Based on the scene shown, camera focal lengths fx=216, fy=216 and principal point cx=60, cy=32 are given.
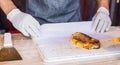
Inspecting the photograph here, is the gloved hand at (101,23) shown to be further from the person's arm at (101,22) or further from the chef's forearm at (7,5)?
the chef's forearm at (7,5)

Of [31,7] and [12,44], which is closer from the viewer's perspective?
[12,44]

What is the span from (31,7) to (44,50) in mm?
540

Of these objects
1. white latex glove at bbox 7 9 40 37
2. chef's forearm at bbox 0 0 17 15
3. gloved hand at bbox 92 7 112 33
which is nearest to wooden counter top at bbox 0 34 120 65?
white latex glove at bbox 7 9 40 37

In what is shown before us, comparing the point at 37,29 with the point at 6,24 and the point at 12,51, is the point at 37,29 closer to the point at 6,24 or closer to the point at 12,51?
the point at 12,51

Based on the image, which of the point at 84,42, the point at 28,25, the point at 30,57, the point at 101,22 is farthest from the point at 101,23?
the point at 30,57

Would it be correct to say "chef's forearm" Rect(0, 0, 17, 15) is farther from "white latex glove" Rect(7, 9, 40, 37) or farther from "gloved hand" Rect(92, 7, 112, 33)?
"gloved hand" Rect(92, 7, 112, 33)

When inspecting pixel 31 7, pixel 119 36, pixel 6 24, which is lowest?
pixel 6 24

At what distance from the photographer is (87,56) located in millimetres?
859

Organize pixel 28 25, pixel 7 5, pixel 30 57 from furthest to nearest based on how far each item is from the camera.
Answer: pixel 7 5 → pixel 28 25 → pixel 30 57

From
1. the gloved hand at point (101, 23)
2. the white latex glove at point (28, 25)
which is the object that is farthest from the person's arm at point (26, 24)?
the gloved hand at point (101, 23)

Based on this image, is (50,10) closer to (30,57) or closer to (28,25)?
(28,25)

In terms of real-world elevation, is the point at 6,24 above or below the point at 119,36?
below

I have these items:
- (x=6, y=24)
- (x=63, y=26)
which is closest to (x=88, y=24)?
(x=63, y=26)

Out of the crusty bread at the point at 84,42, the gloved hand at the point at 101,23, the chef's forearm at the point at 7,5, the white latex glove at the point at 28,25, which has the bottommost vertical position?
the gloved hand at the point at 101,23
